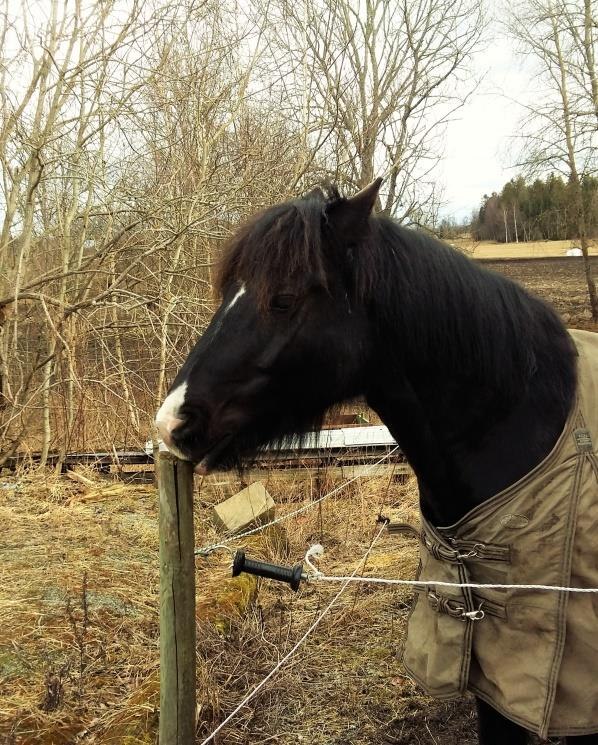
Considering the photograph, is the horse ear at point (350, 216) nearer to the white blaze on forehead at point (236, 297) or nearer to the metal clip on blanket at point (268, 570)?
the white blaze on forehead at point (236, 297)

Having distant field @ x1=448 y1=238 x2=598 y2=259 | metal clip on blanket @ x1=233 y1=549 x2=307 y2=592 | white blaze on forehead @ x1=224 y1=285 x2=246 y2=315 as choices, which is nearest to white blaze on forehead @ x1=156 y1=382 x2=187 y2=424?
white blaze on forehead @ x1=224 y1=285 x2=246 y2=315

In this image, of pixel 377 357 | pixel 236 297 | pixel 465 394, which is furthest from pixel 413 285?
pixel 236 297

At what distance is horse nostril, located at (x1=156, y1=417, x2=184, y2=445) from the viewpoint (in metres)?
1.43

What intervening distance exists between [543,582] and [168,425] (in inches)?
43.7

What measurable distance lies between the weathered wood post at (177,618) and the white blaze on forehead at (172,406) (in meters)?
0.28

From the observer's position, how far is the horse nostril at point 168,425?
1430 mm

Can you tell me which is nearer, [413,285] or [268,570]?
[413,285]

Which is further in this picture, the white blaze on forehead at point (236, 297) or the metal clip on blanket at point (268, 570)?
the metal clip on blanket at point (268, 570)

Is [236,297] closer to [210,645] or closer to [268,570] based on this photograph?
[268,570]

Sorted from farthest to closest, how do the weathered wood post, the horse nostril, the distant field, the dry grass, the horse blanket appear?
the distant field → the dry grass → the weathered wood post → the horse blanket → the horse nostril

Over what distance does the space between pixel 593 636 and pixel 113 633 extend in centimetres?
237

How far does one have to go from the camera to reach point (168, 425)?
143 centimetres

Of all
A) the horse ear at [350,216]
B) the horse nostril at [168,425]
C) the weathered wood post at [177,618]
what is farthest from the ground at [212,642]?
the horse ear at [350,216]

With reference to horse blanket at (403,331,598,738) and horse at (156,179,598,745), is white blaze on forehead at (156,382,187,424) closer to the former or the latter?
horse at (156,179,598,745)
